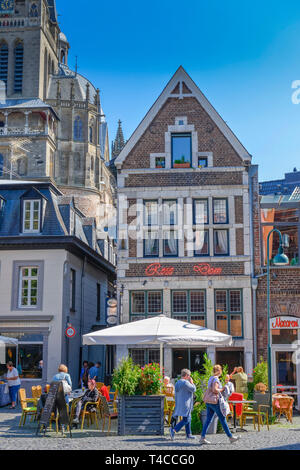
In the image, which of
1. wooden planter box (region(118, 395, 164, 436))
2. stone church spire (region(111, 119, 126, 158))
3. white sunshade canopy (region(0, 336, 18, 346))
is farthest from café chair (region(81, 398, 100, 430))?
stone church spire (region(111, 119, 126, 158))

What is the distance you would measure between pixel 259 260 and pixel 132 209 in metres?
5.01

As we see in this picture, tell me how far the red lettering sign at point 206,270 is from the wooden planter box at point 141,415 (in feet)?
29.6

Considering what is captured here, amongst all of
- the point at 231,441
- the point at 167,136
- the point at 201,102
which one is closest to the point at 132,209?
the point at 167,136

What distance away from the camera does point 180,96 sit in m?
24.4

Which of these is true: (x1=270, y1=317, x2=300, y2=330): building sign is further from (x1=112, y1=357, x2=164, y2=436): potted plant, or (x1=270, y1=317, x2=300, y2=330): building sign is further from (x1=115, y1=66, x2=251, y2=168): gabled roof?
(x1=112, y1=357, x2=164, y2=436): potted plant

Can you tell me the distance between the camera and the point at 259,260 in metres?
22.9

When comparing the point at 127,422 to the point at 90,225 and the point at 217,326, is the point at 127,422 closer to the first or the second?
the point at 217,326

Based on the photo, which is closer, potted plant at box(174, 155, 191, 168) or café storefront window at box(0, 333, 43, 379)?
potted plant at box(174, 155, 191, 168)

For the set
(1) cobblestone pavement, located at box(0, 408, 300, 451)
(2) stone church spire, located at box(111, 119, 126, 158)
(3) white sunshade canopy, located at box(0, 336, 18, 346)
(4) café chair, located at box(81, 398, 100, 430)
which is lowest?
(1) cobblestone pavement, located at box(0, 408, 300, 451)

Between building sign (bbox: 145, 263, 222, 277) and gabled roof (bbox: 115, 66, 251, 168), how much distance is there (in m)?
4.02

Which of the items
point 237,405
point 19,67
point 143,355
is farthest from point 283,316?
point 19,67

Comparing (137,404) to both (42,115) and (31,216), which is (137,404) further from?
(42,115)

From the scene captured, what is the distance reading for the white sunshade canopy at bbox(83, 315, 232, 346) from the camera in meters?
15.2

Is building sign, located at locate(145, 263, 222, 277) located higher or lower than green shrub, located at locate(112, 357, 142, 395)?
higher
